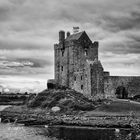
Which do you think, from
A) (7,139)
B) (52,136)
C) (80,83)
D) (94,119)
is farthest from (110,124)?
(80,83)

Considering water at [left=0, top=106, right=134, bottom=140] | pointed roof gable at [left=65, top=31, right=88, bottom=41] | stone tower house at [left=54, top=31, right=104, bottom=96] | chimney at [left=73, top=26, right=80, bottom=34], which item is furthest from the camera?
chimney at [left=73, top=26, right=80, bottom=34]

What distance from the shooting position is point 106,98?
57.3m

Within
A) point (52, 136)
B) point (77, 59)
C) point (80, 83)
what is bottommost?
point (52, 136)

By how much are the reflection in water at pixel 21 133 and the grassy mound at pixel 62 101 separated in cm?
1171

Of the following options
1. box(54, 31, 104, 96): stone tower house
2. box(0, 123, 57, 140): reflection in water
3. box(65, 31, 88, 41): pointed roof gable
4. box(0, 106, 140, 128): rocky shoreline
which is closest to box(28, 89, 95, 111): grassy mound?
box(0, 106, 140, 128): rocky shoreline

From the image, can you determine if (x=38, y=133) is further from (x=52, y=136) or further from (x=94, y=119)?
(x=94, y=119)

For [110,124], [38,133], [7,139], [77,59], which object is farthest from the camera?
[77,59]

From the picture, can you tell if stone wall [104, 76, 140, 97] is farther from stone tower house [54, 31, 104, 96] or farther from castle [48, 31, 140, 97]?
stone tower house [54, 31, 104, 96]

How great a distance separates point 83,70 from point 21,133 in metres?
26.2

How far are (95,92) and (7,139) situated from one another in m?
27.4

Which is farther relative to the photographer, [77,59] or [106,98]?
[77,59]

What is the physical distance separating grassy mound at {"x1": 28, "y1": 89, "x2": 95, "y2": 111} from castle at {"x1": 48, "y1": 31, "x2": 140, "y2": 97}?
16.5 ft

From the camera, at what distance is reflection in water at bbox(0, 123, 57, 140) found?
31750mm

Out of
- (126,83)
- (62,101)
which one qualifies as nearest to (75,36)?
(126,83)
